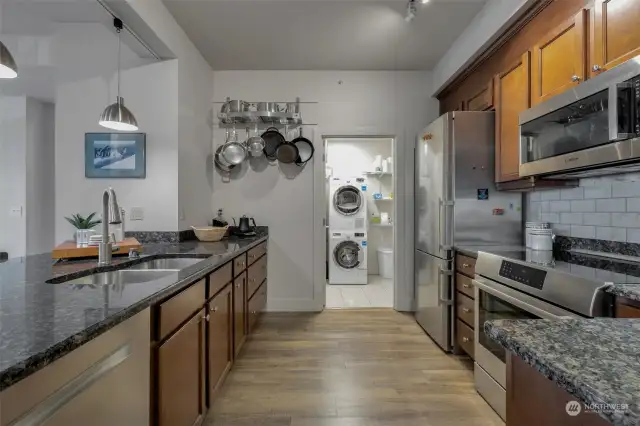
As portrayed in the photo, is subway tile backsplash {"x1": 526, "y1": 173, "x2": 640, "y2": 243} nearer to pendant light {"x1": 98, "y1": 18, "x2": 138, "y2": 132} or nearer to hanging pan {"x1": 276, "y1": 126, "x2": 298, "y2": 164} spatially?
hanging pan {"x1": 276, "y1": 126, "x2": 298, "y2": 164}

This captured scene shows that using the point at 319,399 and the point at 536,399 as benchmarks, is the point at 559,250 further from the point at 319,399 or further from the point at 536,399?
the point at 536,399

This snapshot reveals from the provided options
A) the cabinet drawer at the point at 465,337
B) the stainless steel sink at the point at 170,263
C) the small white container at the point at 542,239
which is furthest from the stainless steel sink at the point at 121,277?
the small white container at the point at 542,239

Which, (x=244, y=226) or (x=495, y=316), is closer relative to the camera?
(x=495, y=316)

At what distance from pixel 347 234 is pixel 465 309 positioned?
3085 mm

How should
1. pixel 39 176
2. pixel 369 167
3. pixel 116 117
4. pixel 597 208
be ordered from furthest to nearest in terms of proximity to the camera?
pixel 369 167 < pixel 39 176 < pixel 116 117 < pixel 597 208

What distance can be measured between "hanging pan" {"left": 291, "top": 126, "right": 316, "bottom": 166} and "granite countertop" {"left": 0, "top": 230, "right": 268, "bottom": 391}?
2422 mm

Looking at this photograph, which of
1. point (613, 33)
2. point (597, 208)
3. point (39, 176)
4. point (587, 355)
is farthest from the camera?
point (39, 176)

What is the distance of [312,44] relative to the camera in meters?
3.27

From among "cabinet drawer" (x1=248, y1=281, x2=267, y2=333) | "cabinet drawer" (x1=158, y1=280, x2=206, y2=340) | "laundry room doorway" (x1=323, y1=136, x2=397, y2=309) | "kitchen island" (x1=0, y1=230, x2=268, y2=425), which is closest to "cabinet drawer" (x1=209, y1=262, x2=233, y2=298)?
"kitchen island" (x1=0, y1=230, x2=268, y2=425)

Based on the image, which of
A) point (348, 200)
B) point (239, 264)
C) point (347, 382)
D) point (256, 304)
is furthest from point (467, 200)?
point (348, 200)

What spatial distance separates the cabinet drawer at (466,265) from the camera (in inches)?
95.7

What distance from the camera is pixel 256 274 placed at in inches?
125

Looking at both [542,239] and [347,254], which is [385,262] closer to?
[347,254]

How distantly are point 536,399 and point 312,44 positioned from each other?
10.8 feet
